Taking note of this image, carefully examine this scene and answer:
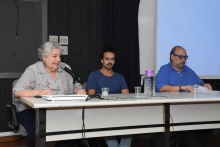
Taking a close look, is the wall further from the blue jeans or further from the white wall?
the blue jeans

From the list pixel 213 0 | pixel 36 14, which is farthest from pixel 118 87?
pixel 213 0

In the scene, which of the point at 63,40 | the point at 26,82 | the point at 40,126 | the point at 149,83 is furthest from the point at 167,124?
the point at 63,40

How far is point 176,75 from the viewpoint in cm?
326

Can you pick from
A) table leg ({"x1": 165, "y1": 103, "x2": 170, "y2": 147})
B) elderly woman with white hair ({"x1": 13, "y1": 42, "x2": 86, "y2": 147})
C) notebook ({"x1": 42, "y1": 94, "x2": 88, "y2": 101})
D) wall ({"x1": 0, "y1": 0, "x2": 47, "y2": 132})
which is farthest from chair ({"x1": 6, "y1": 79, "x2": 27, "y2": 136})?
table leg ({"x1": 165, "y1": 103, "x2": 170, "y2": 147})

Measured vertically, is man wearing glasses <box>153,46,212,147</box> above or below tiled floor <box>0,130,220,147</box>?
above

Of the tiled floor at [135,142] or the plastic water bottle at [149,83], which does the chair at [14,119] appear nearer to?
the tiled floor at [135,142]

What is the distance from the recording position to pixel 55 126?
6.84ft

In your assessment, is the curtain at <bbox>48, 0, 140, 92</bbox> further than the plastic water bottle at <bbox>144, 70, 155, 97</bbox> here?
Yes

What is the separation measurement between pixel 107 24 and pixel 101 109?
206cm

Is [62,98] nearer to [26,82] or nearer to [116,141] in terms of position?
[26,82]

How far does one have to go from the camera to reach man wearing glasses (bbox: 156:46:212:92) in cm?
312

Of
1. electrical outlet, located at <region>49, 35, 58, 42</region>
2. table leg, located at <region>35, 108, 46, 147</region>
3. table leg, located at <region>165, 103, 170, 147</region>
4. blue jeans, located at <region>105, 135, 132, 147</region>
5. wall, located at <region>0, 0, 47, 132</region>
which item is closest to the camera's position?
table leg, located at <region>35, 108, 46, 147</region>

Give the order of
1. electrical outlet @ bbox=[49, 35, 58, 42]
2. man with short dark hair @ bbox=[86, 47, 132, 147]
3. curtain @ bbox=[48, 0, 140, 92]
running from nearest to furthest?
man with short dark hair @ bbox=[86, 47, 132, 147] → electrical outlet @ bbox=[49, 35, 58, 42] → curtain @ bbox=[48, 0, 140, 92]

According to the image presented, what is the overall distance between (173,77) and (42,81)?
1.45m
